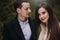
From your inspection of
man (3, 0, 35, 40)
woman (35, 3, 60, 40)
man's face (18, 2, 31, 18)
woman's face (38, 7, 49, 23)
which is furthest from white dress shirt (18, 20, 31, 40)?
woman's face (38, 7, 49, 23)

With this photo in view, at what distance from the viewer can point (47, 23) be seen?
16.8ft

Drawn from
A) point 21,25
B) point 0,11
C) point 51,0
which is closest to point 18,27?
point 21,25

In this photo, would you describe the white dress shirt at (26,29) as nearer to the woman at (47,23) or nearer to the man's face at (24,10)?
the man's face at (24,10)

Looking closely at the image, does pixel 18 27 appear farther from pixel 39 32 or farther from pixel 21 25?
pixel 39 32

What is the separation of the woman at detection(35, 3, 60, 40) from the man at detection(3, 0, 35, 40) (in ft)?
0.95

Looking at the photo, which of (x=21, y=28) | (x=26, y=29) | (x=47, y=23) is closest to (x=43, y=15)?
(x=47, y=23)

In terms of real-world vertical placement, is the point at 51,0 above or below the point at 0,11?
below

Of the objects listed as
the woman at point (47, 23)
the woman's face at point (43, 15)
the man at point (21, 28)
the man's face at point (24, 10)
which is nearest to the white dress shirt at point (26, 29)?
the man at point (21, 28)

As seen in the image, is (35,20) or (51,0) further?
(51,0)

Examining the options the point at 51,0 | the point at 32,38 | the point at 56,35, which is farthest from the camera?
the point at 51,0

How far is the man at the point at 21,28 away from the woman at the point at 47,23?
29cm

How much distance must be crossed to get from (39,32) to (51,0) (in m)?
8.79

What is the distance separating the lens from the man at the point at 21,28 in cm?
538

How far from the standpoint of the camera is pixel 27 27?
5.40 metres
